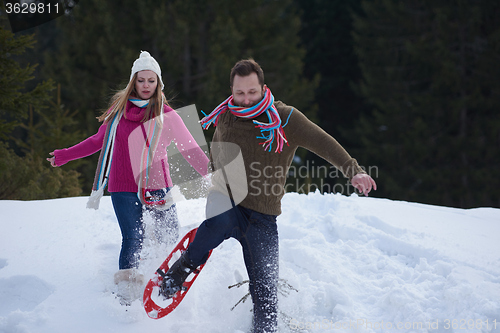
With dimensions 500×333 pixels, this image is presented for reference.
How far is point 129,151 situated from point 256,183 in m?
0.97

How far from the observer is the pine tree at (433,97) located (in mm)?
13633

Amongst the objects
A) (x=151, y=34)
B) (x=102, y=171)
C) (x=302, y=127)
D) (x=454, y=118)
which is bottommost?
(x=102, y=171)

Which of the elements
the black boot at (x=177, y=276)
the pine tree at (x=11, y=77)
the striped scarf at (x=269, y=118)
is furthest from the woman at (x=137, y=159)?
the pine tree at (x=11, y=77)

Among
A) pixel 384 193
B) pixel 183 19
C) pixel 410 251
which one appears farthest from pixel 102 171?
pixel 384 193

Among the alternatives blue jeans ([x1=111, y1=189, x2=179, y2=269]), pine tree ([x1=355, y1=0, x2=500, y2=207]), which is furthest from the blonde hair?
pine tree ([x1=355, y1=0, x2=500, y2=207])

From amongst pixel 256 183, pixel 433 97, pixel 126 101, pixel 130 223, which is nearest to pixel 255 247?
pixel 256 183

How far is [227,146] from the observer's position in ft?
8.63

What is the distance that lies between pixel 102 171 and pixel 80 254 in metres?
0.90

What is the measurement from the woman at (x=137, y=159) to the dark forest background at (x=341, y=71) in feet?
21.6

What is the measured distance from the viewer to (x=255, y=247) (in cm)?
255

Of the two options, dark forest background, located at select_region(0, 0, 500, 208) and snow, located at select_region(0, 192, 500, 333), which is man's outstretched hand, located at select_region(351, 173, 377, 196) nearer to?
snow, located at select_region(0, 192, 500, 333)

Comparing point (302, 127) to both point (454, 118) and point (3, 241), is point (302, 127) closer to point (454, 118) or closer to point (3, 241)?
point (3, 241)

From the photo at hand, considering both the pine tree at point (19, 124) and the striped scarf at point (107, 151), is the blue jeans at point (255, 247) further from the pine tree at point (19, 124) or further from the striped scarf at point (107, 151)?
the pine tree at point (19, 124)

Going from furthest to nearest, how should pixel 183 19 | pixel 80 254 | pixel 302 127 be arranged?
pixel 183 19, pixel 80 254, pixel 302 127
